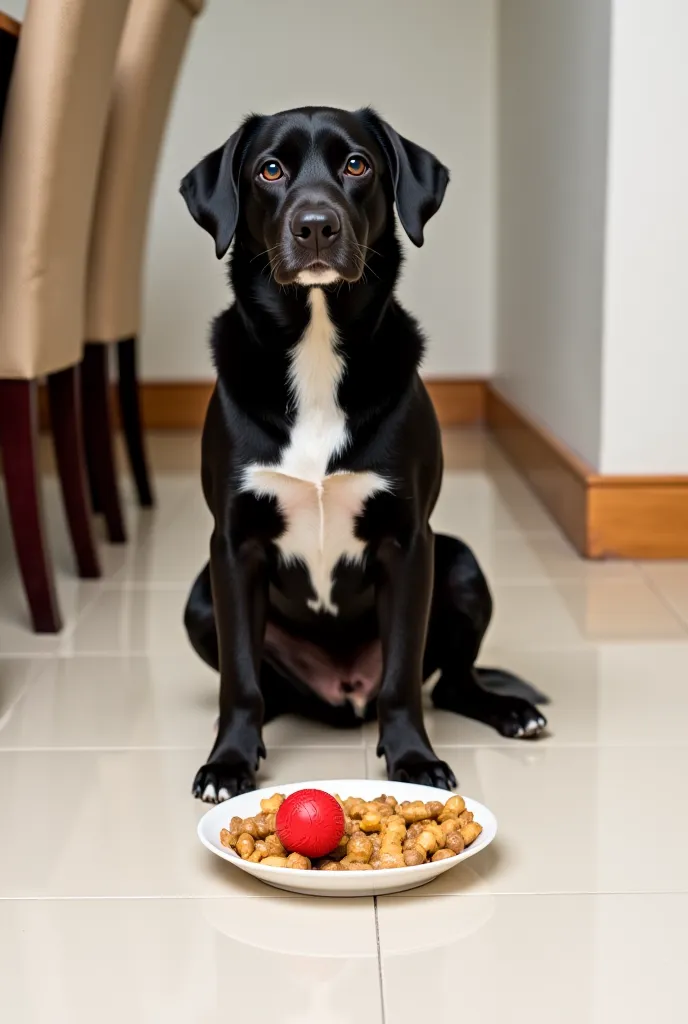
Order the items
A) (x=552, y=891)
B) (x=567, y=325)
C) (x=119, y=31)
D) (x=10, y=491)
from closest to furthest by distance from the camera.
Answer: (x=552, y=891) → (x=10, y=491) → (x=119, y=31) → (x=567, y=325)

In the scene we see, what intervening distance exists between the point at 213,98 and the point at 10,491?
2830 mm

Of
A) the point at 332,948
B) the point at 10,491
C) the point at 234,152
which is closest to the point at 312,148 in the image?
the point at 234,152

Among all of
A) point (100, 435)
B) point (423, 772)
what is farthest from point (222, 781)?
point (100, 435)

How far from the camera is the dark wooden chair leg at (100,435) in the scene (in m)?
3.32

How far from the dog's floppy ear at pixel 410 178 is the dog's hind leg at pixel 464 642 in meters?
0.50

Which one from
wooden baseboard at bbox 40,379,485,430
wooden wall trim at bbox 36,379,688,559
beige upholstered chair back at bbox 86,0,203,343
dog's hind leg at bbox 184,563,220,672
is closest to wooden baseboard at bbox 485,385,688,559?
wooden wall trim at bbox 36,379,688,559

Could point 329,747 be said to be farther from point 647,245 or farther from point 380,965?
point 647,245

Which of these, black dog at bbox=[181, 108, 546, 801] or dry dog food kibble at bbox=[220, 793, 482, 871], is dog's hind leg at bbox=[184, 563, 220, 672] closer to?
black dog at bbox=[181, 108, 546, 801]

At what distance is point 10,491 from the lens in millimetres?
2482

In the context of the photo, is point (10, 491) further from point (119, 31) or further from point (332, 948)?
point (332, 948)

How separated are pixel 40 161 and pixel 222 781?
4.15ft

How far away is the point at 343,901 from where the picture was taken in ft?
4.61

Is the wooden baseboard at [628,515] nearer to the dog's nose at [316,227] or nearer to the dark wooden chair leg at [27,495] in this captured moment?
the dark wooden chair leg at [27,495]

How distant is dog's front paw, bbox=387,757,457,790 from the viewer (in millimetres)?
1665
